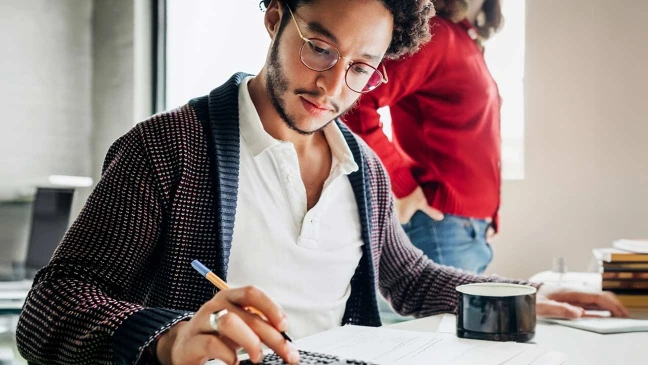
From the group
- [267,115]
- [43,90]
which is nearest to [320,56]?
[267,115]

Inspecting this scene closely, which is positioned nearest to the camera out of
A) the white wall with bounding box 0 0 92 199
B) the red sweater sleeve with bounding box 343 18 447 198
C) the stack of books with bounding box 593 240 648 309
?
the stack of books with bounding box 593 240 648 309

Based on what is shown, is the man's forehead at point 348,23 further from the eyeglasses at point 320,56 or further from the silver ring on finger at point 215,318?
the silver ring on finger at point 215,318

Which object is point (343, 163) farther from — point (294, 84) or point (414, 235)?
point (414, 235)

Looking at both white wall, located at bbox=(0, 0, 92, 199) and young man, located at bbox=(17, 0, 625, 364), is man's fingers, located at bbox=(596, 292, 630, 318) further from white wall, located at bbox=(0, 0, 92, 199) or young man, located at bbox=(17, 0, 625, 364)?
white wall, located at bbox=(0, 0, 92, 199)

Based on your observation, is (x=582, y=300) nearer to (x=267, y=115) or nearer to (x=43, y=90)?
(x=267, y=115)

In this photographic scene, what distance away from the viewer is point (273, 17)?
1.27 metres

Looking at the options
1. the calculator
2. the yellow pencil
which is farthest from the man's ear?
the calculator

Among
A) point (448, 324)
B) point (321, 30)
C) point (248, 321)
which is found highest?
point (321, 30)

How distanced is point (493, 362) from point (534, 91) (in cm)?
153

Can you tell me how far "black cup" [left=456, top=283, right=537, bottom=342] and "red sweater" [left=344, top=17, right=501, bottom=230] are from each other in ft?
3.78

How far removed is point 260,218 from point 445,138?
1.04 m

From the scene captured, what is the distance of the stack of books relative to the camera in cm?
131

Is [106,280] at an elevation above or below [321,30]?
below

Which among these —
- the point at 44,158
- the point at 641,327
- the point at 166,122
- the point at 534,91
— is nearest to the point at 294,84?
the point at 166,122
